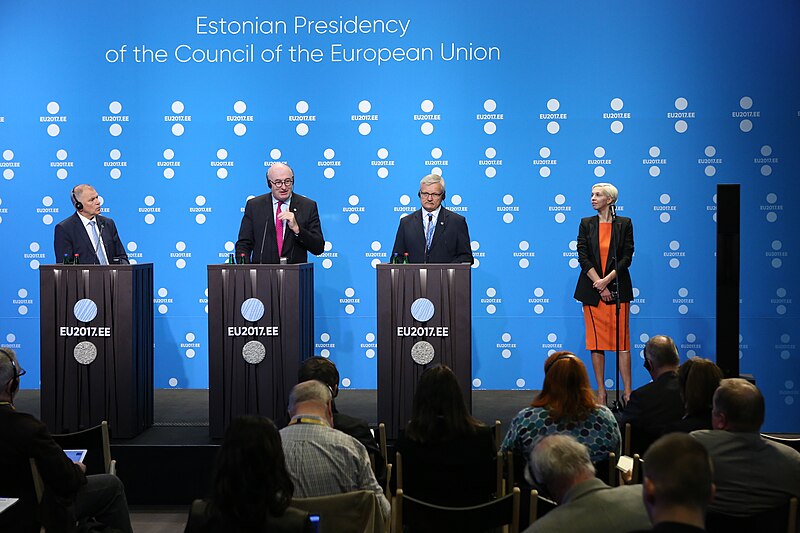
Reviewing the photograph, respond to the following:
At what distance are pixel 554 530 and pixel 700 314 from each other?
222 inches

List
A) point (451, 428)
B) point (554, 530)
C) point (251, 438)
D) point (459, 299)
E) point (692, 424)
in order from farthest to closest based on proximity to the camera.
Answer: point (459, 299) → point (692, 424) → point (451, 428) → point (251, 438) → point (554, 530)

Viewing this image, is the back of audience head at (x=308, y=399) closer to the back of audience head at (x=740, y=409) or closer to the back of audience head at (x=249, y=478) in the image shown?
the back of audience head at (x=249, y=478)

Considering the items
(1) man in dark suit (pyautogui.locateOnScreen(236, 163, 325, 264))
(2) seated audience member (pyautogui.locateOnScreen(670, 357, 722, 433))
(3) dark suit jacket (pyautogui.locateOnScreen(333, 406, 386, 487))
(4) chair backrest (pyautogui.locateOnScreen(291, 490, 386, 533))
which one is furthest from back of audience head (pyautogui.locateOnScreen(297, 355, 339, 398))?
(1) man in dark suit (pyautogui.locateOnScreen(236, 163, 325, 264))

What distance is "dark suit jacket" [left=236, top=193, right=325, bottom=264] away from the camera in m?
5.94

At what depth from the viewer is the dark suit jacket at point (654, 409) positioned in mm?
4375

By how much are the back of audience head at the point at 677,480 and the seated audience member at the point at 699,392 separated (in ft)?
6.19

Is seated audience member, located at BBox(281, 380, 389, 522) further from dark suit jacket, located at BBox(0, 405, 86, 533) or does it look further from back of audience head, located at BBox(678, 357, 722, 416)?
back of audience head, located at BBox(678, 357, 722, 416)

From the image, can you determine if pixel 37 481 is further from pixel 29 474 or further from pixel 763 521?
pixel 763 521

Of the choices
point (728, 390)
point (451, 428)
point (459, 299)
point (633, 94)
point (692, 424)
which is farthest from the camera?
point (633, 94)

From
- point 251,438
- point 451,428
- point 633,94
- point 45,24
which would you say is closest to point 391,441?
point 451,428

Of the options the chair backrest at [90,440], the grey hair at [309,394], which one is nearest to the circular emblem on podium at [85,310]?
the chair backrest at [90,440]

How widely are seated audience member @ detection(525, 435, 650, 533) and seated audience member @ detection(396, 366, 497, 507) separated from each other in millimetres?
1028

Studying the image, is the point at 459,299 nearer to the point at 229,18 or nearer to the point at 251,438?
the point at 251,438

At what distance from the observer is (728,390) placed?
3312mm
